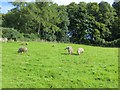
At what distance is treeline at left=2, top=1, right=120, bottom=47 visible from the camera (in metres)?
44.1

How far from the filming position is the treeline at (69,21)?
1735 inches

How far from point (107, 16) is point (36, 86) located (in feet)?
139

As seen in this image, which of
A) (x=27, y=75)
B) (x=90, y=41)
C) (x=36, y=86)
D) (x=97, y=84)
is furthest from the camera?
(x=90, y=41)

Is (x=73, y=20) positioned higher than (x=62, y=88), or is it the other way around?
(x=73, y=20)

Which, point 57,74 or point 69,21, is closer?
point 57,74

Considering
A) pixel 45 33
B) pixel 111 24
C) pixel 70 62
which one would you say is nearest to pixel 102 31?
pixel 111 24

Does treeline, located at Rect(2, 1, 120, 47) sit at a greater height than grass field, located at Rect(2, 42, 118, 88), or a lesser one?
greater

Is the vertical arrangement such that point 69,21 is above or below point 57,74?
above

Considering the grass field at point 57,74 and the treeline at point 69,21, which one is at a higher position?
the treeline at point 69,21

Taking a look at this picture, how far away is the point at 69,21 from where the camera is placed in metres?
49.9

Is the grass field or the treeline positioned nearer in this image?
the grass field

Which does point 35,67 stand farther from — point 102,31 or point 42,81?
point 102,31

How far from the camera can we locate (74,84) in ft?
31.0

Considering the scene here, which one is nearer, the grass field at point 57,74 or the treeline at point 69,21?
the grass field at point 57,74
